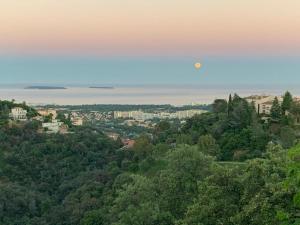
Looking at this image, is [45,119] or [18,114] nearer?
[45,119]

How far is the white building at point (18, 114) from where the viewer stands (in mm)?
60078

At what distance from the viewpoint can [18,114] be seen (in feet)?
204

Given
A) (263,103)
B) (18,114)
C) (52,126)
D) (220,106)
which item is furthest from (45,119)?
(220,106)

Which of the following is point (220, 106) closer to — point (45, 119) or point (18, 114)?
point (45, 119)

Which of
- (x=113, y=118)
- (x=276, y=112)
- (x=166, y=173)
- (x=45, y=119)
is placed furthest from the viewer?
(x=113, y=118)

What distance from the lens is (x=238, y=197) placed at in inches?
486

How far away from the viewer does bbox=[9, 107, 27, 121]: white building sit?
6008 cm

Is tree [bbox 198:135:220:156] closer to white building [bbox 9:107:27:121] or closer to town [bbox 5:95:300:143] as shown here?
town [bbox 5:95:300:143]

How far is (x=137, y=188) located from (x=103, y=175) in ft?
59.5

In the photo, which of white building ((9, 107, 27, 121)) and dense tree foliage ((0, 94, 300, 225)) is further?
white building ((9, 107, 27, 121))

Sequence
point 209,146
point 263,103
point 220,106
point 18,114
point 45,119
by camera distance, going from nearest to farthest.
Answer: point 209,146, point 220,106, point 263,103, point 45,119, point 18,114

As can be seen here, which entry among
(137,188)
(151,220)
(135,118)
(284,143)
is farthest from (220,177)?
(135,118)

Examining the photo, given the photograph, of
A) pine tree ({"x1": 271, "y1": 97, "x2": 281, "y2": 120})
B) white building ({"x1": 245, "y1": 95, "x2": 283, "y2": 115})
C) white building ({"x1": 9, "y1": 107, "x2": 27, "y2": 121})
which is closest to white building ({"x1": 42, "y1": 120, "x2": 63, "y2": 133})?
white building ({"x1": 9, "y1": 107, "x2": 27, "y2": 121})

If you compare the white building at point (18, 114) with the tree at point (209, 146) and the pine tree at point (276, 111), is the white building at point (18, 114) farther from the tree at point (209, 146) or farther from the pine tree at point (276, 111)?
the tree at point (209, 146)
